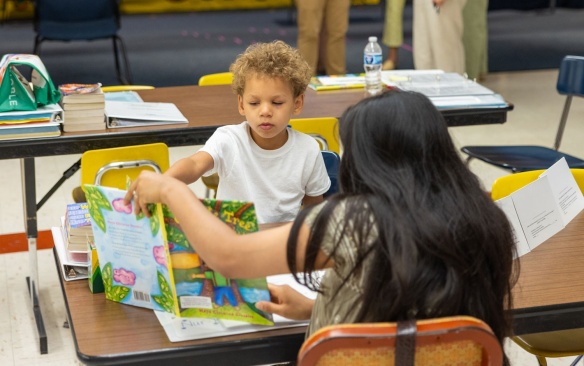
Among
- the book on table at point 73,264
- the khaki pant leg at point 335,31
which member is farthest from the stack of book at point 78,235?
the khaki pant leg at point 335,31

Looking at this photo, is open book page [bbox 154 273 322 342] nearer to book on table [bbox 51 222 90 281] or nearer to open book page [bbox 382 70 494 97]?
book on table [bbox 51 222 90 281]

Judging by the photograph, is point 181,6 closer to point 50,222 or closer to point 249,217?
point 50,222

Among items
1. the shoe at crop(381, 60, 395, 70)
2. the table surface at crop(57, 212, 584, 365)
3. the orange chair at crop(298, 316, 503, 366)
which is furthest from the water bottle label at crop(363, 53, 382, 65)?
the shoe at crop(381, 60, 395, 70)

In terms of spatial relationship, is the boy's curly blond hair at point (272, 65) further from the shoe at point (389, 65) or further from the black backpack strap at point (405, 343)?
the shoe at point (389, 65)

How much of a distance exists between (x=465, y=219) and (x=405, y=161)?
Answer: 0.49 feet

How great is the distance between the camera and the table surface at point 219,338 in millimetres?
1776

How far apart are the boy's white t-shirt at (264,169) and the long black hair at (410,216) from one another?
0.93 metres

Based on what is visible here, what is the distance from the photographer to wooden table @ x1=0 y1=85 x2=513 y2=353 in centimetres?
331

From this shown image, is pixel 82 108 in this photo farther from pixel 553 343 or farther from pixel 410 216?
pixel 410 216

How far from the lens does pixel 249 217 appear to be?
1775mm

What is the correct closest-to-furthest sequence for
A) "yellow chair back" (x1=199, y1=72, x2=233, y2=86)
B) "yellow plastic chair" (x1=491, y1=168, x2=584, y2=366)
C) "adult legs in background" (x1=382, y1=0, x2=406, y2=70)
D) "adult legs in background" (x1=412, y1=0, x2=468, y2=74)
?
"yellow plastic chair" (x1=491, y1=168, x2=584, y2=366), "yellow chair back" (x1=199, y1=72, x2=233, y2=86), "adult legs in background" (x1=412, y1=0, x2=468, y2=74), "adult legs in background" (x1=382, y1=0, x2=406, y2=70)

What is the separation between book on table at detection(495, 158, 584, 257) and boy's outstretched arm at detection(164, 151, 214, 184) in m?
0.81

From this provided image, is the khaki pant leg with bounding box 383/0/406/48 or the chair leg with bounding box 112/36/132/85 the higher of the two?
the khaki pant leg with bounding box 383/0/406/48

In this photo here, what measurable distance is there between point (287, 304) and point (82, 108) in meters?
1.76
